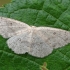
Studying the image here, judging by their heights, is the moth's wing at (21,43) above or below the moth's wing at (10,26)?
below

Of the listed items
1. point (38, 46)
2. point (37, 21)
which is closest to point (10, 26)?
point (37, 21)

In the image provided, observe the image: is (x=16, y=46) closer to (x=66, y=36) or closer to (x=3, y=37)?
(x=3, y=37)

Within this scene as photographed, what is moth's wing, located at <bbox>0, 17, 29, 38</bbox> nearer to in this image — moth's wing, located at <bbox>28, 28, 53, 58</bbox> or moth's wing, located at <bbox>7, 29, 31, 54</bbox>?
moth's wing, located at <bbox>7, 29, 31, 54</bbox>

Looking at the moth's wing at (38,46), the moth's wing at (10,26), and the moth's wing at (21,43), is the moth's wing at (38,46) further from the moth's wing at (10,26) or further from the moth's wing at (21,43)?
the moth's wing at (10,26)

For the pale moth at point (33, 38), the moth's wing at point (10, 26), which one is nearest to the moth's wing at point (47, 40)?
the pale moth at point (33, 38)

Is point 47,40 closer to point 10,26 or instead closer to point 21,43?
point 21,43

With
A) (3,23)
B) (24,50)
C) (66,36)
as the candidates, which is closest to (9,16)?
(3,23)

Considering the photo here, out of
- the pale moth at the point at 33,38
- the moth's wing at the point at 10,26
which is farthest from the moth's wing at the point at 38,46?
the moth's wing at the point at 10,26

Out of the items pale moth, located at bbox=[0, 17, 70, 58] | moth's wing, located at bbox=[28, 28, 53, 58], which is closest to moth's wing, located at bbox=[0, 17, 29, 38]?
pale moth, located at bbox=[0, 17, 70, 58]
